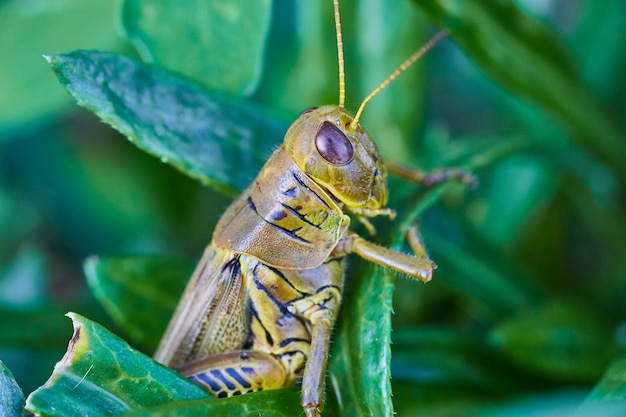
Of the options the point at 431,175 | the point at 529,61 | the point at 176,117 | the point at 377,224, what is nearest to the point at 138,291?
the point at 176,117

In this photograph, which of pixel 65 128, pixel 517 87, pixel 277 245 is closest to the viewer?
pixel 277 245

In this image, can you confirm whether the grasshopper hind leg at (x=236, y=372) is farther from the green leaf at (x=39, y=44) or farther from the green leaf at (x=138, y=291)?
the green leaf at (x=39, y=44)

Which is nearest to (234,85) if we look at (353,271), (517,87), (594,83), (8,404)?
(353,271)

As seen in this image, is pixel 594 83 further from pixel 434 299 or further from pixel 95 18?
pixel 95 18

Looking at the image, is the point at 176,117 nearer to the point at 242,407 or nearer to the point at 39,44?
the point at 242,407

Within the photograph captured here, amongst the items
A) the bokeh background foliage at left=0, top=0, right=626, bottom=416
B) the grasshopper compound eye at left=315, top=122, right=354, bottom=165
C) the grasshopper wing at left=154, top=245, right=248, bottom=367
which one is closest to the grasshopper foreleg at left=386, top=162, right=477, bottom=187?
the bokeh background foliage at left=0, top=0, right=626, bottom=416
